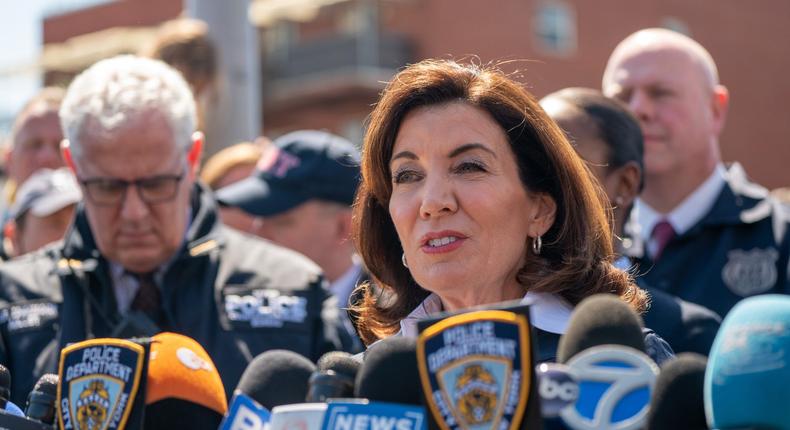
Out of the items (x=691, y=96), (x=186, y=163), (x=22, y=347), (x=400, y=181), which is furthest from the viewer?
(x=691, y=96)

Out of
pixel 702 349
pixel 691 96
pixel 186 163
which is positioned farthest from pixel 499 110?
pixel 691 96

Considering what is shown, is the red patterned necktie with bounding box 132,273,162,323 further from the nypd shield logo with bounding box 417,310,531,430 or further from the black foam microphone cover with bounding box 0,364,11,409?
the nypd shield logo with bounding box 417,310,531,430

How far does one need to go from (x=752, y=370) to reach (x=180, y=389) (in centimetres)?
114

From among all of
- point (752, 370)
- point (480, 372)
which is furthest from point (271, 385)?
point (752, 370)

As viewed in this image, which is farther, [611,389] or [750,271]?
[750,271]

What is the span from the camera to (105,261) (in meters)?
4.67

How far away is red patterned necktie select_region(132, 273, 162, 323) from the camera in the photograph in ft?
15.1

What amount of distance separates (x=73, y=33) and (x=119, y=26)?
5.86 ft

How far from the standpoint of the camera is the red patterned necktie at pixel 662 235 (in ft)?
16.9

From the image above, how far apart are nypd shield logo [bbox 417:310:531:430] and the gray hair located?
9.20 feet

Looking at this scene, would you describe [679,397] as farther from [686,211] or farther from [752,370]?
[686,211]

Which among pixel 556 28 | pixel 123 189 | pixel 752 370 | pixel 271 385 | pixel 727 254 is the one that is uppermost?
pixel 752 370

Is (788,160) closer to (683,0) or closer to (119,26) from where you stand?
(683,0)

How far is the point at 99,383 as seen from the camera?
249cm
